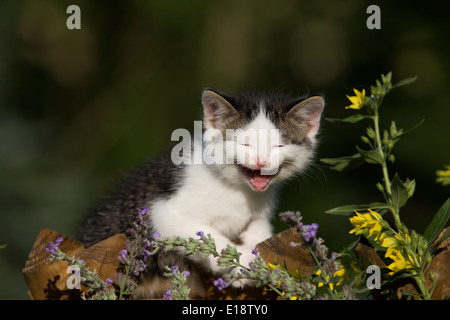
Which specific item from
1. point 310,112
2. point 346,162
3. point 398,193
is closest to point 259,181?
point 310,112

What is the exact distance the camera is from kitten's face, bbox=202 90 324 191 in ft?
7.05

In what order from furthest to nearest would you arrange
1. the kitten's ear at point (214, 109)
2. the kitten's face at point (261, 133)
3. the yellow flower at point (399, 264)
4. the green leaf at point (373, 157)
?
1. the kitten's ear at point (214, 109)
2. the kitten's face at point (261, 133)
3. the green leaf at point (373, 157)
4. the yellow flower at point (399, 264)

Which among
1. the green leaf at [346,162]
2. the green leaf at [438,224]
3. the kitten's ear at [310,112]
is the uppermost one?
the kitten's ear at [310,112]

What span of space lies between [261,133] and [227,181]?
0.95ft

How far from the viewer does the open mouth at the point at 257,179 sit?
7.09 feet

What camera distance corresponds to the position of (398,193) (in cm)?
132

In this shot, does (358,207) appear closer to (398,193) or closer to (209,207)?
(398,193)

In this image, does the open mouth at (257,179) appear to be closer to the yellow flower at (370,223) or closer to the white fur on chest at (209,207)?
the white fur on chest at (209,207)

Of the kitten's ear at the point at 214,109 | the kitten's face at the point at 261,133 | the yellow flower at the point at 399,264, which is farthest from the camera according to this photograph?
the kitten's ear at the point at 214,109

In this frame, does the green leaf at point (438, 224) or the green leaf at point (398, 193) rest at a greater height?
the green leaf at point (398, 193)

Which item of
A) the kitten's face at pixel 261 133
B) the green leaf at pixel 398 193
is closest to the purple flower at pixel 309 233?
the green leaf at pixel 398 193

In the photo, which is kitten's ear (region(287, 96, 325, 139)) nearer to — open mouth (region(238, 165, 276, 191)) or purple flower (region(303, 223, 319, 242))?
open mouth (region(238, 165, 276, 191))

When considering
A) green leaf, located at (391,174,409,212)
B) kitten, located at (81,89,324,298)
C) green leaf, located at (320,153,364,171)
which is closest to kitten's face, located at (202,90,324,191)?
kitten, located at (81,89,324,298)

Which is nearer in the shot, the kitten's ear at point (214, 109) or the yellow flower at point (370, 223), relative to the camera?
the yellow flower at point (370, 223)
